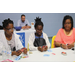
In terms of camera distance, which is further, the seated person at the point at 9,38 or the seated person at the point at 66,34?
the seated person at the point at 66,34

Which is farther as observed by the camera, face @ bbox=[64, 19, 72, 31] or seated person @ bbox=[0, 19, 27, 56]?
face @ bbox=[64, 19, 72, 31]

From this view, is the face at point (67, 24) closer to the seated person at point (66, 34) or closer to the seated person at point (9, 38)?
the seated person at point (66, 34)

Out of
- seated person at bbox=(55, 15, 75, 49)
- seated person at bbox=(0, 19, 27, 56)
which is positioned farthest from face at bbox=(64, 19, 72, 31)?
seated person at bbox=(0, 19, 27, 56)

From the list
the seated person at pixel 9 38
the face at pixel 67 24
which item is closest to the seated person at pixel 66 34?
the face at pixel 67 24

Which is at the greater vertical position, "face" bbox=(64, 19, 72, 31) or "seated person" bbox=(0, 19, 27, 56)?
"face" bbox=(64, 19, 72, 31)

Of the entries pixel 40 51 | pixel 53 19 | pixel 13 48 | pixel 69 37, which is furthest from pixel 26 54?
pixel 53 19

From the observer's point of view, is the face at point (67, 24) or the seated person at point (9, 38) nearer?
the seated person at point (9, 38)

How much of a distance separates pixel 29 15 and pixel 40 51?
4256 millimetres

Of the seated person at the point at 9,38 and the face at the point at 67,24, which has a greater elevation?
the face at the point at 67,24

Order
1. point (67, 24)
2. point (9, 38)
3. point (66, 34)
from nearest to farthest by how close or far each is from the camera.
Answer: point (9, 38)
point (67, 24)
point (66, 34)

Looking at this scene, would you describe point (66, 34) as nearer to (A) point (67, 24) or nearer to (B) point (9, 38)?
(A) point (67, 24)

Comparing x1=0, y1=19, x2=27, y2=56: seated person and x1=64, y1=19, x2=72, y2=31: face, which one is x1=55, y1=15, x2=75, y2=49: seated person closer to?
x1=64, y1=19, x2=72, y2=31: face

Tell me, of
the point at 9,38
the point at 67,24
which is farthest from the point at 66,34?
the point at 9,38

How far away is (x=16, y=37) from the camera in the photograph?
192 centimetres
